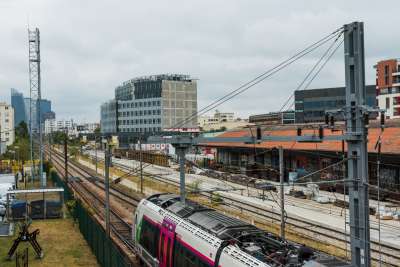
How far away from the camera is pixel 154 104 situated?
139875 millimetres

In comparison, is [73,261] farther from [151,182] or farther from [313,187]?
[151,182]

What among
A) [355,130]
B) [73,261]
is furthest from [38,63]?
[355,130]

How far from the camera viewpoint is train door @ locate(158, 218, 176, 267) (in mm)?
16270

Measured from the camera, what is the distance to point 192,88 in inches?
5955

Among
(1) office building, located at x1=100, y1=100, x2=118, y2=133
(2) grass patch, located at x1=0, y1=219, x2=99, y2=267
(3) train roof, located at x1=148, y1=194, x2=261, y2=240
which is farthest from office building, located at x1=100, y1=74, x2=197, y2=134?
(3) train roof, located at x1=148, y1=194, x2=261, y2=240

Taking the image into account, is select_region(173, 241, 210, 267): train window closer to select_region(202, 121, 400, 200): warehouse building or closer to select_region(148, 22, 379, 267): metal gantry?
select_region(148, 22, 379, 267): metal gantry

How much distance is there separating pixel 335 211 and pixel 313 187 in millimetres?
9432

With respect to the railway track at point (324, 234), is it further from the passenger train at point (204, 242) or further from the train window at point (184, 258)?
the train window at point (184, 258)

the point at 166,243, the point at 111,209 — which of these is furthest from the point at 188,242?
the point at 111,209

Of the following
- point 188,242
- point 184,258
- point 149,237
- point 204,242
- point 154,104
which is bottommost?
point 149,237

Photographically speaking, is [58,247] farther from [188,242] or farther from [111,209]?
[188,242]

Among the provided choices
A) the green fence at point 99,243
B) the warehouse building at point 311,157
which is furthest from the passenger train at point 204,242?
the warehouse building at point 311,157

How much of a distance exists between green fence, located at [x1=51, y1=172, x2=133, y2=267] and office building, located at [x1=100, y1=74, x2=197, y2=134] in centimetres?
10345

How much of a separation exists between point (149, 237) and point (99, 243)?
14.9 feet
